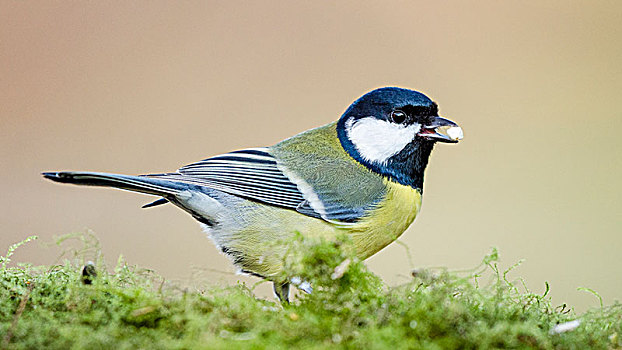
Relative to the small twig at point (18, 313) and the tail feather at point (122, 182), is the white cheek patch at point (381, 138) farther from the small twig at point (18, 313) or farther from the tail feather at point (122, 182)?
the small twig at point (18, 313)

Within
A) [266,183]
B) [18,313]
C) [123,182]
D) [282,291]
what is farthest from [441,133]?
[18,313]

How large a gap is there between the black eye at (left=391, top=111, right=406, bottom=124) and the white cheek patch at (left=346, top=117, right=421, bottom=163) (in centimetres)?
2

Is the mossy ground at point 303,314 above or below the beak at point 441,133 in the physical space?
below

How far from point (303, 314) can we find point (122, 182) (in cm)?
99

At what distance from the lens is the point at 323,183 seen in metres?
2.33

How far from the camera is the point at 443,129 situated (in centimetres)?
250

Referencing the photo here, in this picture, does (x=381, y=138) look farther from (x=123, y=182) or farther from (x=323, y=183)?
(x=123, y=182)

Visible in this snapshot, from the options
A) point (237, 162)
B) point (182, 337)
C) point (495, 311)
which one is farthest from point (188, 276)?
point (237, 162)

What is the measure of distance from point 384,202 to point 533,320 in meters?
1.05

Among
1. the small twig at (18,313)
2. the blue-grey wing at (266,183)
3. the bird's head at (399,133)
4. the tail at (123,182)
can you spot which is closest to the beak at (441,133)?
the bird's head at (399,133)

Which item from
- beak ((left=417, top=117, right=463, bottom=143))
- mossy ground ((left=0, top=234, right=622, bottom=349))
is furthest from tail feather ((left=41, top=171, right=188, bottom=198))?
beak ((left=417, top=117, right=463, bottom=143))

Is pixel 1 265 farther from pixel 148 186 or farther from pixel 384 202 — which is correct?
pixel 384 202

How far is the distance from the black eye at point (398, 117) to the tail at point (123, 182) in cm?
88

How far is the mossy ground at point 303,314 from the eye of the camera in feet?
3.41
